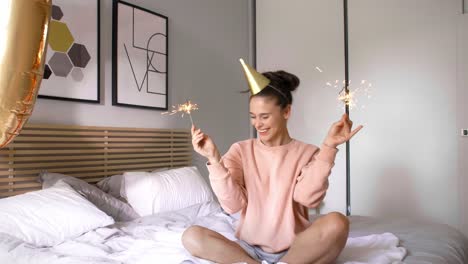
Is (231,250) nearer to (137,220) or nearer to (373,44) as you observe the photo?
(137,220)

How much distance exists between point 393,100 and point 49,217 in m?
2.68

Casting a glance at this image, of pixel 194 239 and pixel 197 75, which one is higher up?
pixel 197 75

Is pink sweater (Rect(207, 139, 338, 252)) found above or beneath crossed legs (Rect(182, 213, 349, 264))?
above

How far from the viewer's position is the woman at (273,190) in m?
1.05

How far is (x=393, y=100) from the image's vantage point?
9.90 feet

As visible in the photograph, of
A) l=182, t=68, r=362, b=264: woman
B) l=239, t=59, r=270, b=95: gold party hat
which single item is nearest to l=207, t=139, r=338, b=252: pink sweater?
l=182, t=68, r=362, b=264: woman

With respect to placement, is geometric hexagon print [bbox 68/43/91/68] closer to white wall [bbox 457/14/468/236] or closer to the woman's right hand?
the woman's right hand

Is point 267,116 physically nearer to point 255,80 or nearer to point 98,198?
point 255,80

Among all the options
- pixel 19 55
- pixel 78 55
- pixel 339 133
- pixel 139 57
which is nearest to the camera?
pixel 19 55

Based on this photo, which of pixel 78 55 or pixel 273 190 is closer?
pixel 273 190

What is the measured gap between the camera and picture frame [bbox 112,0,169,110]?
2295 mm

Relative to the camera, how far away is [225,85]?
11.1 ft

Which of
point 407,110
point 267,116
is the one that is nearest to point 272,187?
point 267,116

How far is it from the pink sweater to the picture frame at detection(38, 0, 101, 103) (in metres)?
1.17
